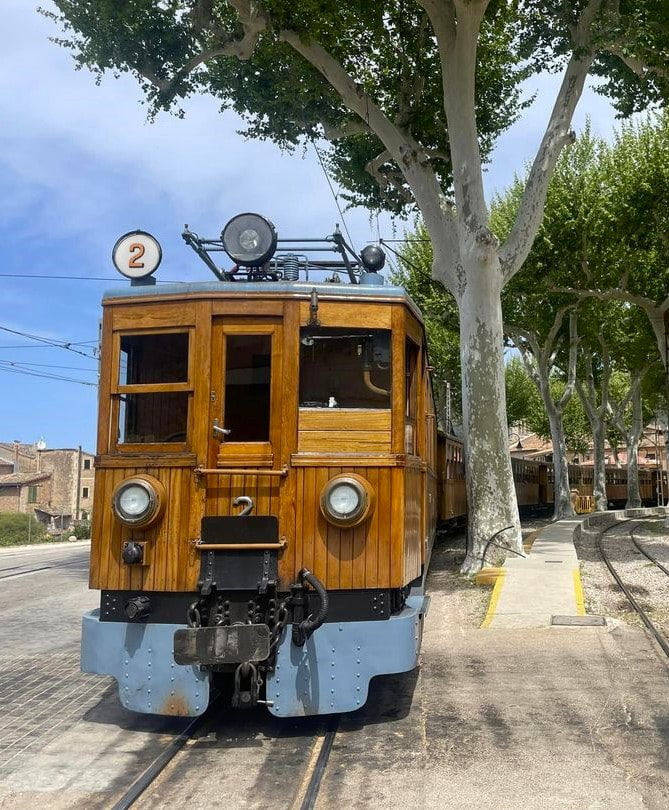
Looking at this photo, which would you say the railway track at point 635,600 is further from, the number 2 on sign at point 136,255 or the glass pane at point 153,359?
the number 2 on sign at point 136,255

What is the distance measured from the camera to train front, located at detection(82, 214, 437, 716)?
5.02 meters

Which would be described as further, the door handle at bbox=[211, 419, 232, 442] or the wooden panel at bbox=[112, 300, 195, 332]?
the wooden panel at bbox=[112, 300, 195, 332]

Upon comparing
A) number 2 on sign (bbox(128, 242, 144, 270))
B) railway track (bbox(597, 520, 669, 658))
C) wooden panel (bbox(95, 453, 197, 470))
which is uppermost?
number 2 on sign (bbox(128, 242, 144, 270))

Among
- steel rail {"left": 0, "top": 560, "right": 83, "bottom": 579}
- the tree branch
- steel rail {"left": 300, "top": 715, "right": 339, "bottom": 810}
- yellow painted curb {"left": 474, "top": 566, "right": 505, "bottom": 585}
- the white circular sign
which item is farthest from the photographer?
steel rail {"left": 0, "top": 560, "right": 83, "bottom": 579}

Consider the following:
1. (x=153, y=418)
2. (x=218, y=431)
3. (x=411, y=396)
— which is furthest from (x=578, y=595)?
(x=153, y=418)

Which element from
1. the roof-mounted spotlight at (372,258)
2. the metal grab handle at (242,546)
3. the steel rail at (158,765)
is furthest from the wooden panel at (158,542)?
the roof-mounted spotlight at (372,258)

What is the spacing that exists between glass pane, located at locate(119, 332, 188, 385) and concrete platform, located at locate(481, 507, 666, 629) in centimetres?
517

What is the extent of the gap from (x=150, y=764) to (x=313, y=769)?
1.00 metres

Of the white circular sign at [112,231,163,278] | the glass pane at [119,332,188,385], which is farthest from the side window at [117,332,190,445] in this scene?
the white circular sign at [112,231,163,278]

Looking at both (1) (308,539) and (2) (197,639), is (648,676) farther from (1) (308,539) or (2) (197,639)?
(2) (197,639)

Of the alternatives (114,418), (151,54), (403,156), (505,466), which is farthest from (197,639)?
(151,54)

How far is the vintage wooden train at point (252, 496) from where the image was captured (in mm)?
5016

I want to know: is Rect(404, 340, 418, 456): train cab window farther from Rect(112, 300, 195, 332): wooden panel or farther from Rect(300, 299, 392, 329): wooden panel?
Rect(112, 300, 195, 332): wooden panel

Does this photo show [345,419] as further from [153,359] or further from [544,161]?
[544,161]
